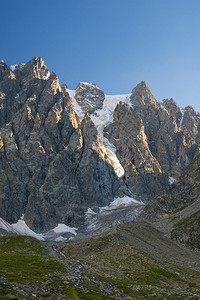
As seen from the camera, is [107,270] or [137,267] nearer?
[107,270]

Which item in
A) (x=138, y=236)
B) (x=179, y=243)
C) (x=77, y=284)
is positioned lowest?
(x=179, y=243)

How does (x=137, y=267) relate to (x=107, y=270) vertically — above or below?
below

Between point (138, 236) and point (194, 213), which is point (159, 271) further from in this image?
point (194, 213)

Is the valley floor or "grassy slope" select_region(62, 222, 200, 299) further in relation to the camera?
"grassy slope" select_region(62, 222, 200, 299)

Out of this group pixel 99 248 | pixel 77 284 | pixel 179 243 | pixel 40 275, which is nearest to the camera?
pixel 77 284

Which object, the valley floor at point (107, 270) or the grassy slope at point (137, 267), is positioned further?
the grassy slope at point (137, 267)

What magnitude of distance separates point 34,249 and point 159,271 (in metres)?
52.4

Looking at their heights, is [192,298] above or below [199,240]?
above

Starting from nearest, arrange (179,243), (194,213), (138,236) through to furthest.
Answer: (138,236), (179,243), (194,213)

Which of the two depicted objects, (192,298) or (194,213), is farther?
(194,213)

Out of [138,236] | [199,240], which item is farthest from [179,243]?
[138,236]

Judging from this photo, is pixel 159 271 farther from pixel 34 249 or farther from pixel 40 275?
pixel 34 249

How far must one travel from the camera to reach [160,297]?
42031mm

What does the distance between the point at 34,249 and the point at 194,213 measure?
9851 centimetres
